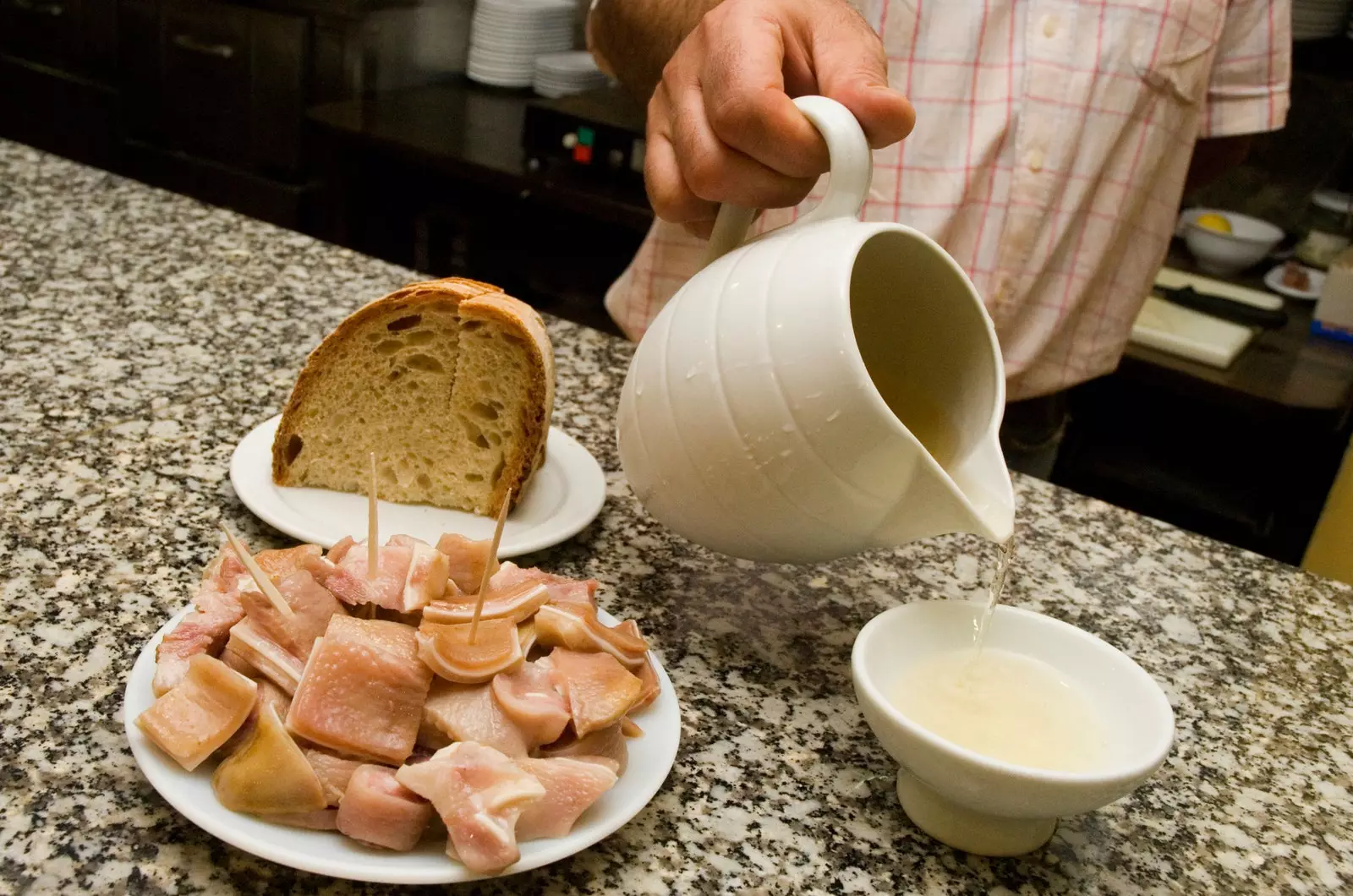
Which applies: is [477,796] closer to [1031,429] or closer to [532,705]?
[532,705]

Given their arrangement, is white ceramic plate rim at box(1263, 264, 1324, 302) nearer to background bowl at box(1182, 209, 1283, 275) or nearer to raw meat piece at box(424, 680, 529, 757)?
background bowl at box(1182, 209, 1283, 275)

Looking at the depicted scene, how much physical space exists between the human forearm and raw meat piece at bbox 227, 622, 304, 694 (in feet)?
2.87

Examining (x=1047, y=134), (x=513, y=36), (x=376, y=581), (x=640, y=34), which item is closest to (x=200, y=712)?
(x=376, y=581)

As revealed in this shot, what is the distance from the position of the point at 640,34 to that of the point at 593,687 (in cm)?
99

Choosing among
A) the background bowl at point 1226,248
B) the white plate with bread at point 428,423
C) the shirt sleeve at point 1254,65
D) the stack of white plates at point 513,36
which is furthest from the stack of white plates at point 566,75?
the white plate with bread at point 428,423

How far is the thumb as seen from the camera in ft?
2.62

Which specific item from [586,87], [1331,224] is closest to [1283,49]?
[1331,224]

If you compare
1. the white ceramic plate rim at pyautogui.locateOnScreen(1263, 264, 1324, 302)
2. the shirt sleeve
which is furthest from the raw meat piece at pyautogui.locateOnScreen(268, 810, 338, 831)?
the white ceramic plate rim at pyautogui.locateOnScreen(1263, 264, 1324, 302)

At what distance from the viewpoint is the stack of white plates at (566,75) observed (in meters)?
2.88

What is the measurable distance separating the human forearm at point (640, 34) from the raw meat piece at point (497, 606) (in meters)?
0.79

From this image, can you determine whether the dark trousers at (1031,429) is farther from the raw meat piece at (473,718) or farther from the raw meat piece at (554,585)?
the raw meat piece at (473,718)

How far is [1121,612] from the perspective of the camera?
101cm

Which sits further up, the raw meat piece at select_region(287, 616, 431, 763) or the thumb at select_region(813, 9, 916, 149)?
the thumb at select_region(813, 9, 916, 149)

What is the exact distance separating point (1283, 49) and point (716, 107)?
1168 mm
